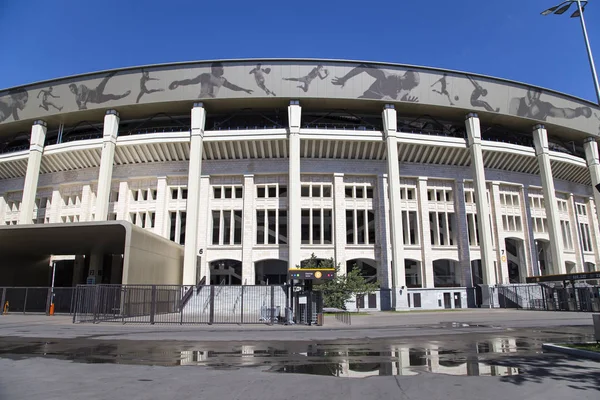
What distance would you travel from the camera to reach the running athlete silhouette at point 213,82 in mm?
42969

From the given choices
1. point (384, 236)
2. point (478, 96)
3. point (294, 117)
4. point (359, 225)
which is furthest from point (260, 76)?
point (478, 96)

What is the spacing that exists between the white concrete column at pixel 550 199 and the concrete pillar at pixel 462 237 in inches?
379

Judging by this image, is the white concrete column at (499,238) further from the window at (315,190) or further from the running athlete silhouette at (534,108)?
the window at (315,190)

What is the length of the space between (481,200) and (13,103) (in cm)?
5611

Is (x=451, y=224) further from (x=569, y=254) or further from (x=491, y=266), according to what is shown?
(x=569, y=254)

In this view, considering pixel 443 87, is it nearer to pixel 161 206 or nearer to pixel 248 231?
pixel 248 231

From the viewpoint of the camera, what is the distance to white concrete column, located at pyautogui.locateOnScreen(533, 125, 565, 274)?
4515 cm

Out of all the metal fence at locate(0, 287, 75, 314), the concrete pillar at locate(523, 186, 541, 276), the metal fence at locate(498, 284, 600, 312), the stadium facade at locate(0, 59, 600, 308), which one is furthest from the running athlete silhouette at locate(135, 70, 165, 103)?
the concrete pillar at locate(523, 186, 541, 276)

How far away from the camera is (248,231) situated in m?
43.8

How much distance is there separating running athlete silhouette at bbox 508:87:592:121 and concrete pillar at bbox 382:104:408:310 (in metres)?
15.6

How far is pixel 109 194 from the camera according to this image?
44.5m

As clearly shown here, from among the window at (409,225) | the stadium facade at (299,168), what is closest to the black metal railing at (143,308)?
the stadium facade at (299,168)

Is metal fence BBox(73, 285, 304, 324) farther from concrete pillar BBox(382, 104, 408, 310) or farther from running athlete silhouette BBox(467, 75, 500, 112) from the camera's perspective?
running athlete silhouette BBox(467, 75, 500, 112)

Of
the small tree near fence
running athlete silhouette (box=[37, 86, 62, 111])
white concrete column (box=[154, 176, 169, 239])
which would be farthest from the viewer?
running athlete silhouette (box=[37, 86, 62, 111])
